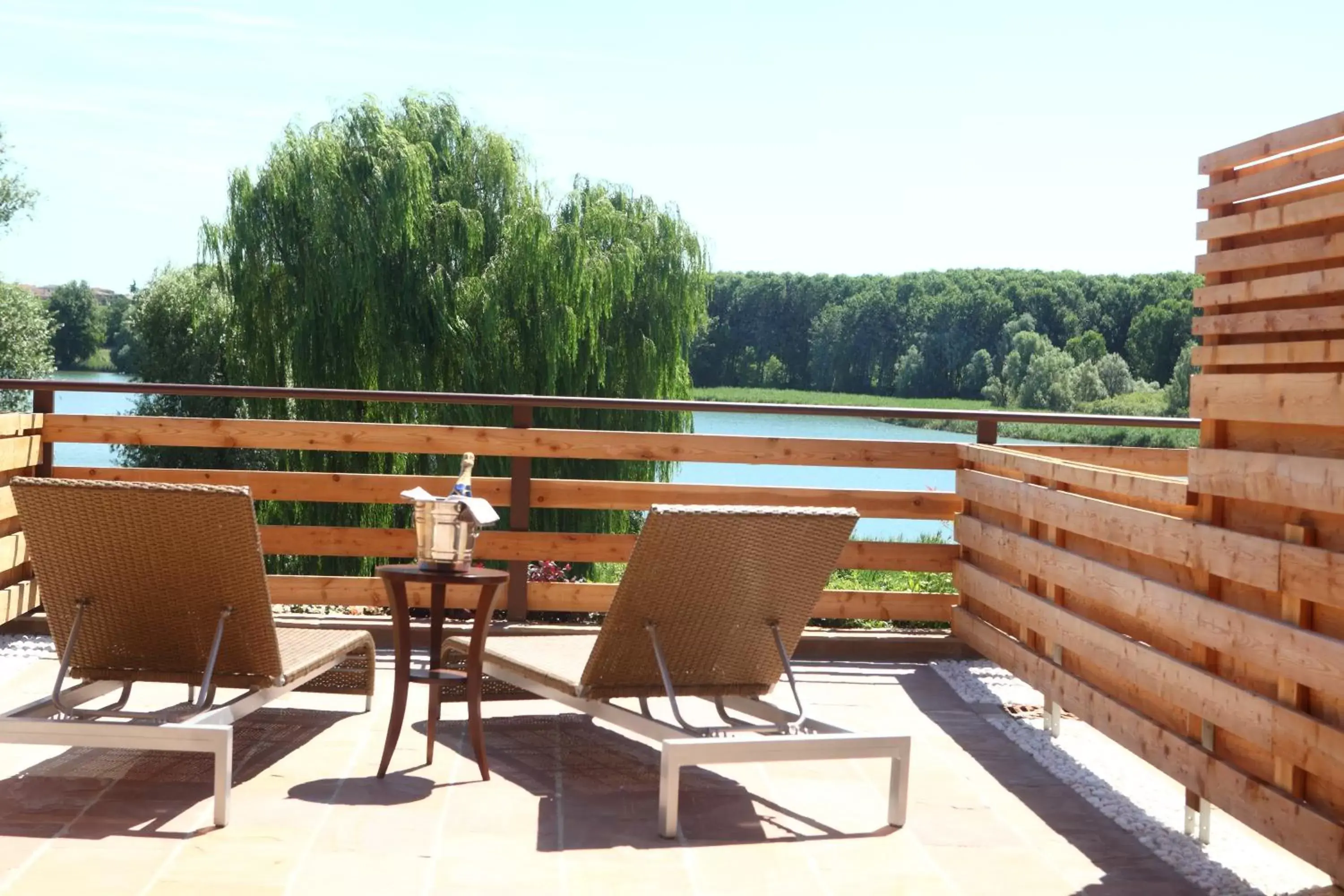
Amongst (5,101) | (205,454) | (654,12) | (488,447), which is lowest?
(205,454)

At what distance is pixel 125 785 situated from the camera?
3268 millimetres

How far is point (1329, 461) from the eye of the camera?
2521 mm

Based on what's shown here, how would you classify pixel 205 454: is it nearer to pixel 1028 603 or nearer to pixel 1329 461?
pixel 1028 603

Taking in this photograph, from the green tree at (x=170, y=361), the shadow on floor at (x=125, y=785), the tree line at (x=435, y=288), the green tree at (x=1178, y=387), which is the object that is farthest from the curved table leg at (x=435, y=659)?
the green tree at (x=1178, y=387)

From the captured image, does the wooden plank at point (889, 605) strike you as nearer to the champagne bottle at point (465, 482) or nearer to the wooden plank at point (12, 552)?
the champagne bottle at point (465, 482)

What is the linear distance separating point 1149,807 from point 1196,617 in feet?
2.06

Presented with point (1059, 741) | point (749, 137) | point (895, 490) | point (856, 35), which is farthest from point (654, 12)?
point (1059, 741)

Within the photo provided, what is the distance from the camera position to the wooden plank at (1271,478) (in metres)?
2.51

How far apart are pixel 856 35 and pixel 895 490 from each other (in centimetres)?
2536

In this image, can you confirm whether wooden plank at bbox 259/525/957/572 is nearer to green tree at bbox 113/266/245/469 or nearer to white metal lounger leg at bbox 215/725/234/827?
white metal lounger leg at bbox 215/725/234/827

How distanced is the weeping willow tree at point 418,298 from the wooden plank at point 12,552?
8.30 m

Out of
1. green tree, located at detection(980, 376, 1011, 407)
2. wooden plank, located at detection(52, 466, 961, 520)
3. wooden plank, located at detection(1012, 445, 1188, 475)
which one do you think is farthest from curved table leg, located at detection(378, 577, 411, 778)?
green tree, located at detection(980, 376, 1011, 407)

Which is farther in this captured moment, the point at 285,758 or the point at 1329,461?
the point at 285,758

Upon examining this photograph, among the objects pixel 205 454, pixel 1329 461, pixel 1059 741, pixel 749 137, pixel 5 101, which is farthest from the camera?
pixel 749 137
